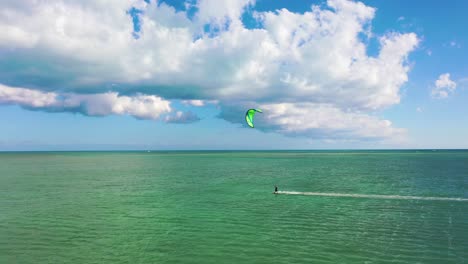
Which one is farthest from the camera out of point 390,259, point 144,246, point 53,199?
point 53,199

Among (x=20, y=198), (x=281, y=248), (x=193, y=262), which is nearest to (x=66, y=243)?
(x=193, y=262)

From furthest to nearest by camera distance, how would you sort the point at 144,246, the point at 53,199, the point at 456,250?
1. the point at 53,199
2. the point at 144,246
3. the point at 456,250

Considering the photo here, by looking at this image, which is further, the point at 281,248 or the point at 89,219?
the point at 89,219

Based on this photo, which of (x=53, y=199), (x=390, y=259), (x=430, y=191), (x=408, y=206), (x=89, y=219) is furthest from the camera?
(x=430, y=191)

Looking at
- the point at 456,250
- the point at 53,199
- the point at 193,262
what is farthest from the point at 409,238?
the point at 53,199

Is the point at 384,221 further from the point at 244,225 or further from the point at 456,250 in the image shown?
the point at 244,225

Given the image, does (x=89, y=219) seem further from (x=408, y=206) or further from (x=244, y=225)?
(x=408, y=206)

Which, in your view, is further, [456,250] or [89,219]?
[89,219]

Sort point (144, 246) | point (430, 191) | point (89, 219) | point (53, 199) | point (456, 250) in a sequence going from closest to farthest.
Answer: point (456, 250) < point (144, 246) < point (89, 219) < point (53, 199) < point (430, 191)

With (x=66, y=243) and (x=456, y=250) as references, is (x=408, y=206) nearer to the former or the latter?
(x=456, y=250)
